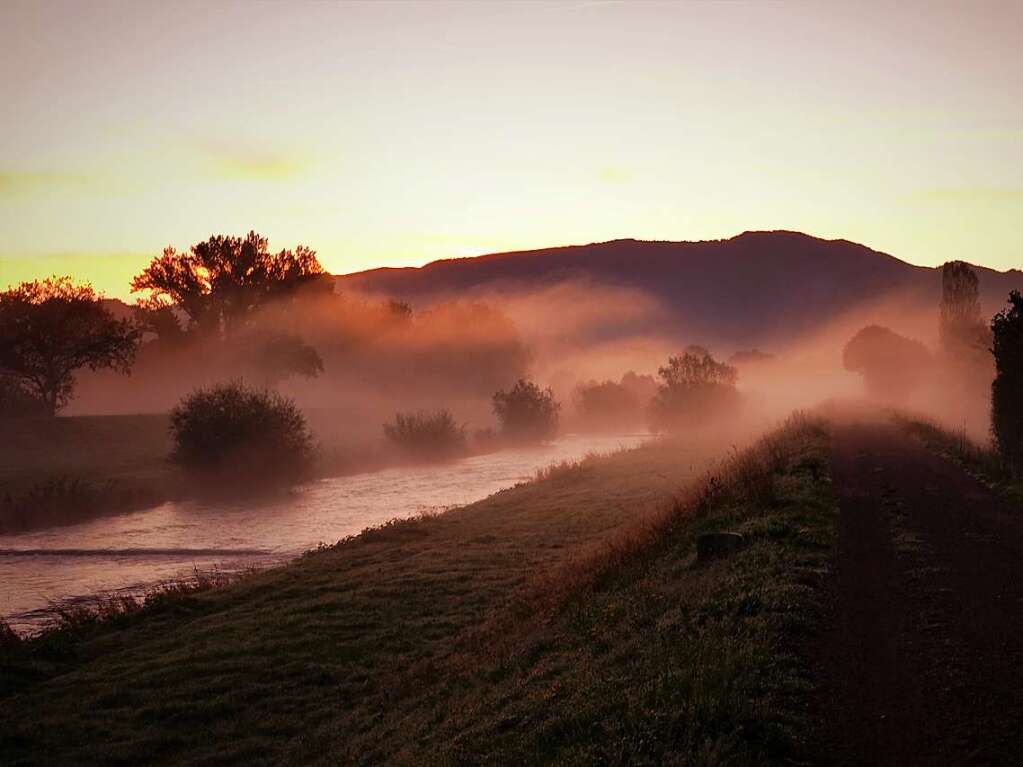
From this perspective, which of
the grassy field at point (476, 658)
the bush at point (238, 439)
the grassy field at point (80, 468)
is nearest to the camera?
the grassy field at point (476, 658)

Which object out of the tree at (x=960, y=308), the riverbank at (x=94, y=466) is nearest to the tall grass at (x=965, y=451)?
the riverbank at (x=94, y=466)

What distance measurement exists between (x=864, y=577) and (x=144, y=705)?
13961mm

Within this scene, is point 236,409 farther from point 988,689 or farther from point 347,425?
point 988,689

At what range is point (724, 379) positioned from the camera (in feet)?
339

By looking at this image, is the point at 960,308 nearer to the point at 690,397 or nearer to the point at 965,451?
the point at 690,397

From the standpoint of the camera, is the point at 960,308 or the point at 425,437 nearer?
the point at 425,437

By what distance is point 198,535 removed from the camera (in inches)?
1567

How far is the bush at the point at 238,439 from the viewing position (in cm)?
5706

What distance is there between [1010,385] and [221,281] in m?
75.4

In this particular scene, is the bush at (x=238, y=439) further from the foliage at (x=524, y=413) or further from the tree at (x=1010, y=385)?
the tree at (x=1010, y=385)

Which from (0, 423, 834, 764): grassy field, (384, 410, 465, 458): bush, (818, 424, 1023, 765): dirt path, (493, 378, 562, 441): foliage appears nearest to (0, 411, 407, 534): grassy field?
(384, 410, 465, 458): bush

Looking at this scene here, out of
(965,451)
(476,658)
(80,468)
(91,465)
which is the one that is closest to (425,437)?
(91,465)

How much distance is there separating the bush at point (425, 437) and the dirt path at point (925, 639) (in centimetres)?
5609

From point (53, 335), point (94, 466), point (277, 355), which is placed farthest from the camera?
point (277, 355)
